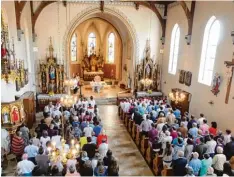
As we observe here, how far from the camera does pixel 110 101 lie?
1694 cm

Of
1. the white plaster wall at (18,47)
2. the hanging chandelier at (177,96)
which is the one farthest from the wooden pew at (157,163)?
the white plaster wall at (18,47)

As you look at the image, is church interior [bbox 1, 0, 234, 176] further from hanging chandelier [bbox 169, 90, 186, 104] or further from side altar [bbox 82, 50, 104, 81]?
side altar [bbox 82, 50, 104, 81]

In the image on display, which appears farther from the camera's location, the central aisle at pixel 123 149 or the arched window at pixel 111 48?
the arched window at pixel 111 48

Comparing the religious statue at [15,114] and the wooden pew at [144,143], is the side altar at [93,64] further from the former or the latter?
the wooden pew at [144,143]

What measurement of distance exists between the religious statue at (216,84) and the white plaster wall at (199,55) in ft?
0.64

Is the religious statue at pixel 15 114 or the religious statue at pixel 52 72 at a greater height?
the religious statue at pixel 52 72

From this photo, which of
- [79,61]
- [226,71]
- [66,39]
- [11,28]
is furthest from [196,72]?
[79,61]

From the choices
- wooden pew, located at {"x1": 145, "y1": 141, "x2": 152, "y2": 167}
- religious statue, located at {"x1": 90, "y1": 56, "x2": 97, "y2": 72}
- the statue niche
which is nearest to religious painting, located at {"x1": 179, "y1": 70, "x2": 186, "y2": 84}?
wooden pew, located at {"x1": 145, "y1": 141, "x2": 152, "y2": 167}

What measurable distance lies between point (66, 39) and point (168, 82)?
807cm

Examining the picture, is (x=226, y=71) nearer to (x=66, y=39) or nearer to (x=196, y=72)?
Result: (x=196, y=72)

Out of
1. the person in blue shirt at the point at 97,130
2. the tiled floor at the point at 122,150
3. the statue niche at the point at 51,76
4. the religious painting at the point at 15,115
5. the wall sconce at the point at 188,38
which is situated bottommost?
the tiled floor at the point at 122,150

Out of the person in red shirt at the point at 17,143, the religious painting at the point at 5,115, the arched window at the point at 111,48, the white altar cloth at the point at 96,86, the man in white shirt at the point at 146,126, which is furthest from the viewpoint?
the arched window at the point at 111,48

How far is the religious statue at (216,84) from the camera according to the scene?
10609 millimetres

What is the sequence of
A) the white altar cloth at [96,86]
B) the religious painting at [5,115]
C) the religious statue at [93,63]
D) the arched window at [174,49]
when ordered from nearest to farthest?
the religious painting at [5,115], the arched window at [174,49], the white altar cloth at [96,86], the religious statue at [93,63]
